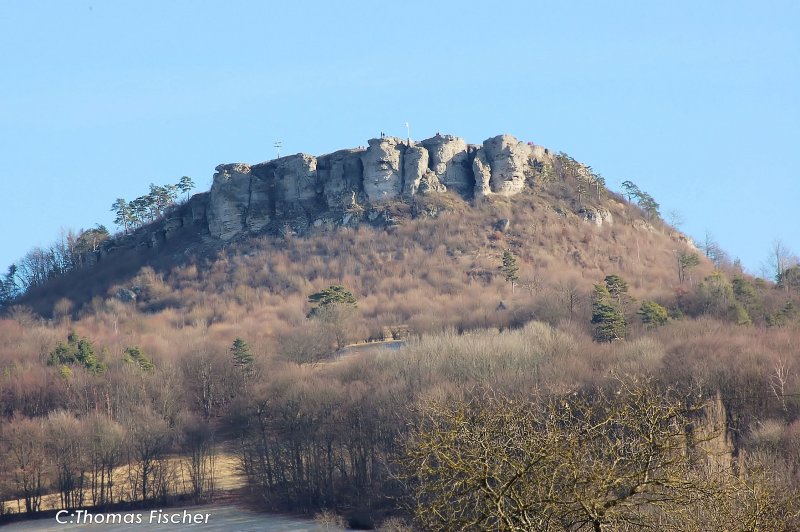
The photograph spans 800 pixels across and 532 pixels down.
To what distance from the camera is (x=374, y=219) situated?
374 feet

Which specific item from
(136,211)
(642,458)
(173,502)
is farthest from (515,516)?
(136,211)

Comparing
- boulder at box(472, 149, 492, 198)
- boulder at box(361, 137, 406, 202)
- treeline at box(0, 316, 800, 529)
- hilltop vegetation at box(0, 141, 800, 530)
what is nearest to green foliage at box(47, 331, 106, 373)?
treeline at box(0, 316, 800, 529)

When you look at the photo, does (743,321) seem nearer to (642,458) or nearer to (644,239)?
(644,239)

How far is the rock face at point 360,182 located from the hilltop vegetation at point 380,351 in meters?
1.63

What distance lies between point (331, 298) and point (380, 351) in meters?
20.0

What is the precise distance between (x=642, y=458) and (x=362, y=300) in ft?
305

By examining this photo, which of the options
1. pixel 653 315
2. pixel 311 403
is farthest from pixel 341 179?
pixel 311 403

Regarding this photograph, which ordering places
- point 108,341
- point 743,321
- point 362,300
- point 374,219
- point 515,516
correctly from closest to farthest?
point 515,516, point 743,321, point 108,341, point 362,300, point 374,219

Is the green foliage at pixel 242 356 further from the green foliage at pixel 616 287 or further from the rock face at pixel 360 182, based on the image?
the rock face at pixel 360 182

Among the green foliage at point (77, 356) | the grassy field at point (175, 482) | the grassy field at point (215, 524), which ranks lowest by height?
the grassy field at point (215, 524)

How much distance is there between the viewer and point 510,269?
10244 cm

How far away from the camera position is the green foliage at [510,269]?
101250mm

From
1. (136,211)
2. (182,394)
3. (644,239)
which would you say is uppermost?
(136,211)

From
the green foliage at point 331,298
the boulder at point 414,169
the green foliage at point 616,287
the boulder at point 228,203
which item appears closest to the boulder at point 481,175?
the boulder at point 414,169
